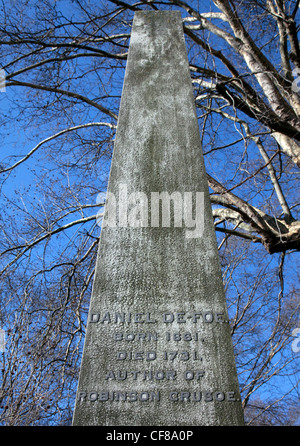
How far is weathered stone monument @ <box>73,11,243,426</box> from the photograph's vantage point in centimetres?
235

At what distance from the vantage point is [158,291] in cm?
268

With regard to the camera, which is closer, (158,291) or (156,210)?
(158,291)

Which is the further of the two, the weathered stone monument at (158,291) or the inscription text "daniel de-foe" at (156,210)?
the inscription text "daniel de-foe" at (156,210)

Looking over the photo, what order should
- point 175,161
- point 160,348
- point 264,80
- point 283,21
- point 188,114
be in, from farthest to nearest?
point 264,80, point 283,21, point 188,114, point 175,161, point 160,348

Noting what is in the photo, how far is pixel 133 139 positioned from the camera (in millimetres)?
3355

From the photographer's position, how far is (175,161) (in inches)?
128

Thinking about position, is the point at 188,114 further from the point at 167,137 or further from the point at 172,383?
the point at 172,383

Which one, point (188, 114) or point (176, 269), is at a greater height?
point (188, 114)

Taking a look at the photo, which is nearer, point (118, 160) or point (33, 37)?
point (118, 160)

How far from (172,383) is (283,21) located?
6157 mm

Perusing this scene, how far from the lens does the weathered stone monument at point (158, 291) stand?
7.72ft
